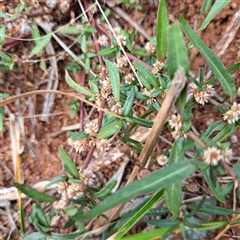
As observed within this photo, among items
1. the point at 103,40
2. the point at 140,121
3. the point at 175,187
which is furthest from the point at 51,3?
the point at 175,187

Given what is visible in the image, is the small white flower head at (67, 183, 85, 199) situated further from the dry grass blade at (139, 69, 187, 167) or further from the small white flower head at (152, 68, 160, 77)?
the small white flower head at (152, 68, 160, 77)

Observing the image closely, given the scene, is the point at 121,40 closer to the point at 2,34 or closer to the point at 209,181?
the point at 2,34

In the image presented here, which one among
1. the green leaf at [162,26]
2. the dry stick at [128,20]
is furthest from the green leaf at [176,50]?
the dry stick at [128,20]

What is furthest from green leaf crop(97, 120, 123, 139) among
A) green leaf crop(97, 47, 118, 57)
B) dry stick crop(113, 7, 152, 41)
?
dry stick crop(113, 7, 152, 41)

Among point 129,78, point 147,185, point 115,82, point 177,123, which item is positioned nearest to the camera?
point 147,185

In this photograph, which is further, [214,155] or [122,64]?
[122,64]

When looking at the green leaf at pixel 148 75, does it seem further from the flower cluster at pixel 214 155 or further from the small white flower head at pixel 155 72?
the flower cluster at pixel 214 155
